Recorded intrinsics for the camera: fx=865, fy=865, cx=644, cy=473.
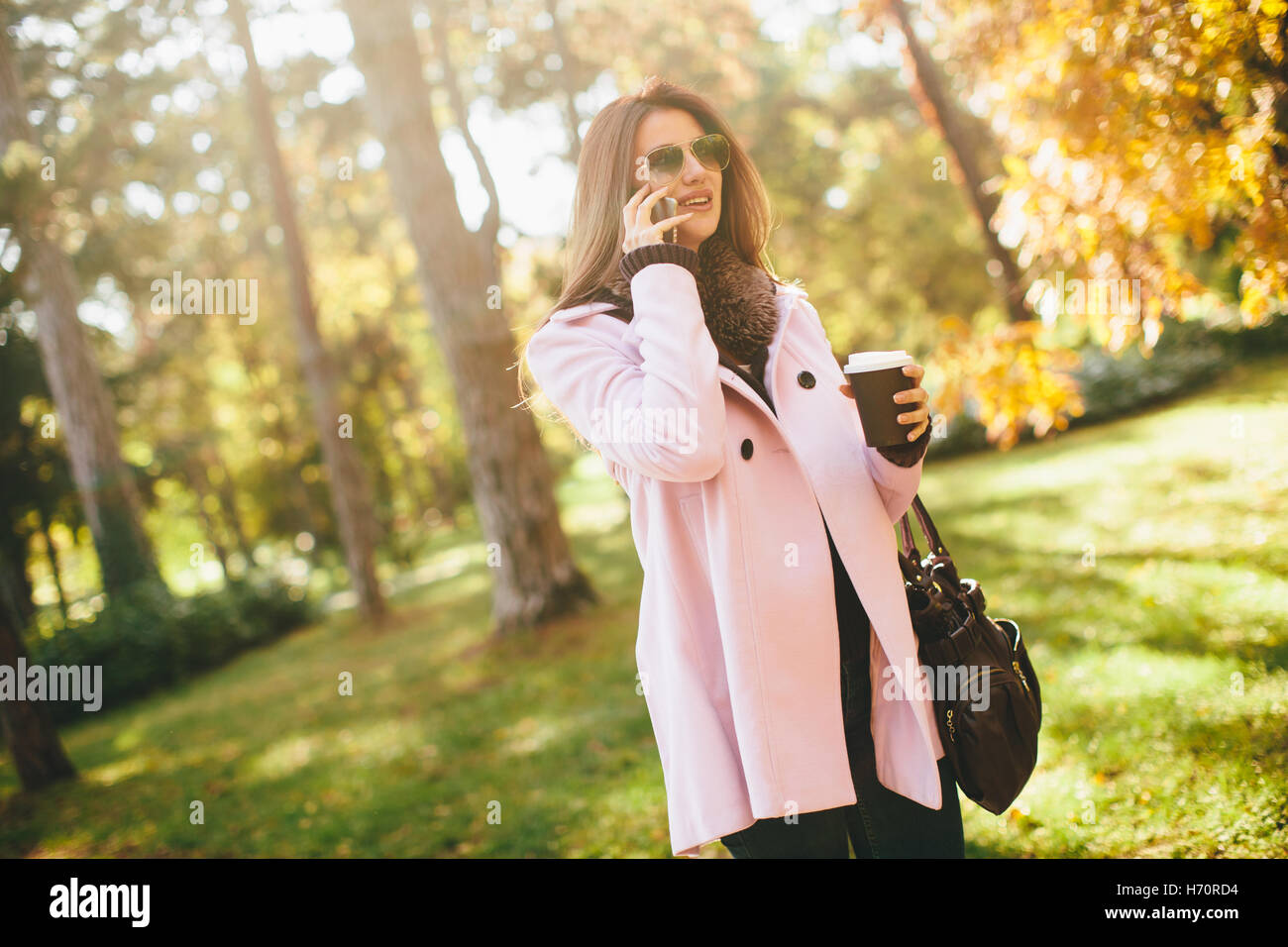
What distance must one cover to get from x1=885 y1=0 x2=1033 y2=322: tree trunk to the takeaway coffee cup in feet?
23.0

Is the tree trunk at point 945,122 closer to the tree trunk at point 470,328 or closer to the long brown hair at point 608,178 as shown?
the tree trunk at point 470,328

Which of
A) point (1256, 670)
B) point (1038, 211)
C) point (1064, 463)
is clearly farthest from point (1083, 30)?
point (1064, 463)

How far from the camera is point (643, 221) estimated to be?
2080 mm

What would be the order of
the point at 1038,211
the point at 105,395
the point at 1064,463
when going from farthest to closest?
the point at 105,395 < the point at 1064,463 < the point at 1038,211

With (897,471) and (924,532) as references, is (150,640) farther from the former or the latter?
(897,471)

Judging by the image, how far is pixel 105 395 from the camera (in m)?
14.1

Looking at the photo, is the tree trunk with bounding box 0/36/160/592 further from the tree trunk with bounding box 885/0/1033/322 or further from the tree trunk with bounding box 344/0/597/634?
the tree trunk with bounding box 885/0/1033/322

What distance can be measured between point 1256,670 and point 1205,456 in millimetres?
5973

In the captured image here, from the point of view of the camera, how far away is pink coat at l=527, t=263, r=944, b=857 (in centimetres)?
187

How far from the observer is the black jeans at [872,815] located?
79.8 inches

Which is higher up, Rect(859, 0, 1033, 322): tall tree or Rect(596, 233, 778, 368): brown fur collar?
Rect(859, 0, 1033, 322): tall tree

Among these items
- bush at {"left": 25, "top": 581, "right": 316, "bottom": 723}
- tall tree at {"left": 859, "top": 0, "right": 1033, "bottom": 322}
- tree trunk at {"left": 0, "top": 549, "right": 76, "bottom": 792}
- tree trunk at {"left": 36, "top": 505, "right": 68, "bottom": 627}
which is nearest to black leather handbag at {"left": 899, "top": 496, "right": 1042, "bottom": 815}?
tall tree at {"left": 859, "top": 0, "right": 1033, "bottom": 322}

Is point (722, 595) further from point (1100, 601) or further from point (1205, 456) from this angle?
point (1205, 456)

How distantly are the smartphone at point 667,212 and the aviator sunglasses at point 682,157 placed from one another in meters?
0.06
